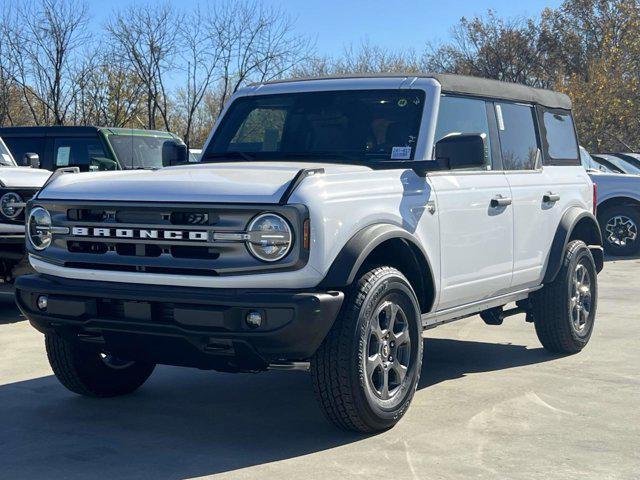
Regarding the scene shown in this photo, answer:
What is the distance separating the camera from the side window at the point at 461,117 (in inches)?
235

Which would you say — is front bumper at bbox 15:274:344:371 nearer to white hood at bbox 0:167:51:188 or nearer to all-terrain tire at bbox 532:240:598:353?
all-terrain tire at bbox 532:240:598:353

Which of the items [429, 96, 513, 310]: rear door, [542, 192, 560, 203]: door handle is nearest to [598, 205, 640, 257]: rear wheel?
[542, 192, 560, 203]: door handle

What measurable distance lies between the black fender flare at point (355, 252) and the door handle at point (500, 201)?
1252 mm

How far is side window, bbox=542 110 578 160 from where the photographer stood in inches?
289

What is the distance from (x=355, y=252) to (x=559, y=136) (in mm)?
3415

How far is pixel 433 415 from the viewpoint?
539cm

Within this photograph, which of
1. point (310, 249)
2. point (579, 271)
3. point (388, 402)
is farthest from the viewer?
point (579, 271)

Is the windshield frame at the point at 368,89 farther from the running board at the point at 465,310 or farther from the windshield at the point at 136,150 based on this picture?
the windshield at the point at 136,150

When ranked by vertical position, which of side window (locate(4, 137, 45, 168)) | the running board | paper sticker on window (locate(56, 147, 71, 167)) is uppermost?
side window (locate(4, 137, 45, 168))

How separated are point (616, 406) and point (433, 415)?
3.52ft

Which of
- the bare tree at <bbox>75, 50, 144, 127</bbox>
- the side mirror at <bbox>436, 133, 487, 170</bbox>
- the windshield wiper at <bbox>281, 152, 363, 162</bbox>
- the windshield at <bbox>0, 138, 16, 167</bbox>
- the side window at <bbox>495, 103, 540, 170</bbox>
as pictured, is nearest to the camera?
the side mirror at <bbox>436, 133, 487, 170</bbox>

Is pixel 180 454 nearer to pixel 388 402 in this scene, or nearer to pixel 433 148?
pixel 388 402

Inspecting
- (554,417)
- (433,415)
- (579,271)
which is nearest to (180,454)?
(433,415)

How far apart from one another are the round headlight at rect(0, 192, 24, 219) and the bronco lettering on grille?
3.93m
